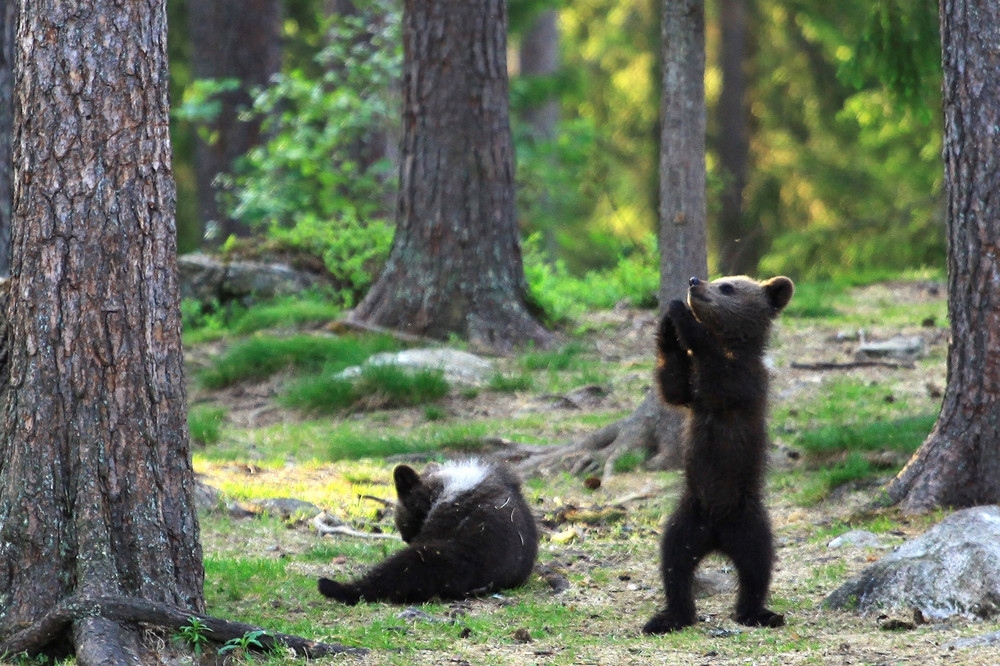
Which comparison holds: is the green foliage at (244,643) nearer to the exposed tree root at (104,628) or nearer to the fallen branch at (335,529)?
the exposed tree root at (104,628)

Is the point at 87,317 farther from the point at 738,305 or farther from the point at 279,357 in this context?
the point at 279,357

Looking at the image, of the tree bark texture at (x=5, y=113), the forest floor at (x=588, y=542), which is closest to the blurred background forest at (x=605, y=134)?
the forest floor at (x=588, y=542)

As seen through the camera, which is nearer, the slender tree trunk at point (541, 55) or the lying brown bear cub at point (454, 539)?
the lying brown bear cub at point (454, 539)

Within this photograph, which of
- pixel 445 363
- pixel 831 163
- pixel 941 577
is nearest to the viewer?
pixel 941 577

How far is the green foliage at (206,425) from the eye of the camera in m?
10.6

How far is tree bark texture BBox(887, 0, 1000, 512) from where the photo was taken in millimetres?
7105

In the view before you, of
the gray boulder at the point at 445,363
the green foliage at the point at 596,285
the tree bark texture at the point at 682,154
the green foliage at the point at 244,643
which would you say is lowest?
the green foliage at the point at 244,643

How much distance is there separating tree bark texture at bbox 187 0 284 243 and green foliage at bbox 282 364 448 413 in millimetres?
8694

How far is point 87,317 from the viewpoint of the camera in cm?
521

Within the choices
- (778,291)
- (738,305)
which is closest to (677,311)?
(738,305)

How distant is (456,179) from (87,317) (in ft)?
26.3

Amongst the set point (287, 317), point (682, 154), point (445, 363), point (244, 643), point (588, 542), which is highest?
point (682, 154)

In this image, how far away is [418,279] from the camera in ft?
43.1

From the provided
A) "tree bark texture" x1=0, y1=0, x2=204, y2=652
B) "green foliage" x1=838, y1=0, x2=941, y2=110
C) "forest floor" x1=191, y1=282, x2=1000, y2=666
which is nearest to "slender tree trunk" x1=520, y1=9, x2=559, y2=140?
"forest floor" x1=191, y1=282, x2=1000, y2=666
